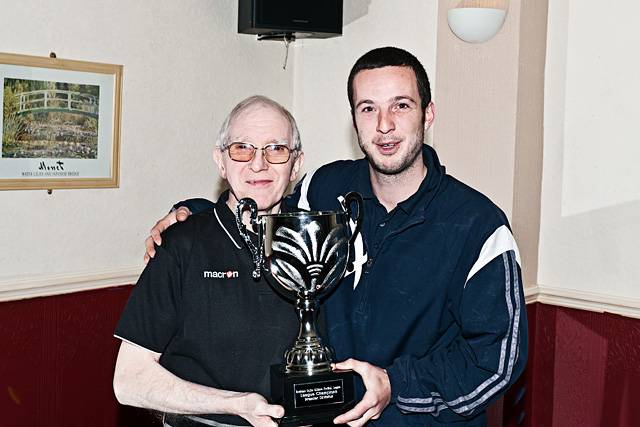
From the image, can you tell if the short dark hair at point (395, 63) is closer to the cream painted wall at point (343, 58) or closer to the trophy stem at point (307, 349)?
the trophy stem at point (307, 349)

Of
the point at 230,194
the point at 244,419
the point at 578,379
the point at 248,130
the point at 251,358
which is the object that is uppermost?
the point at 248,130

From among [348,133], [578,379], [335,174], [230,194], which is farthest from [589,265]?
[230,194]

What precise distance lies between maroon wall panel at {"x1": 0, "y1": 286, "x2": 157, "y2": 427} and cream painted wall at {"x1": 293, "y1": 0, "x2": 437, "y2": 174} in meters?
1.21

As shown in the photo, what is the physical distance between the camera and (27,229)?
3.10 m

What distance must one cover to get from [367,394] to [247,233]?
446 mm

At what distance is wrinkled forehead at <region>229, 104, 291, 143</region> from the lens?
1.94 meters

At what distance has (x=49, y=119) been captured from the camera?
3.14 meters

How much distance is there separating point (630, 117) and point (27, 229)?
2.26 metres

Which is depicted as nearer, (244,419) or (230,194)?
(244,419)

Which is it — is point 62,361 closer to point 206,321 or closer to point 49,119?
point 49,119

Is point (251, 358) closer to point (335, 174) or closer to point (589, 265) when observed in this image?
point (335, 174)

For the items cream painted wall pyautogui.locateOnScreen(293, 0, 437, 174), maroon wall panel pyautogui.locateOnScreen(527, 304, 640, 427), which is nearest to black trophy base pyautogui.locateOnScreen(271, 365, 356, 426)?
maroon wall panel pyautogui.locateOnScreen(527, 304, 640, 427)

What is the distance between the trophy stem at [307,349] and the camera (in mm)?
1854

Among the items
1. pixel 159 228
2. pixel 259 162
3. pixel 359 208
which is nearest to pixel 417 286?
pixel 359 208
